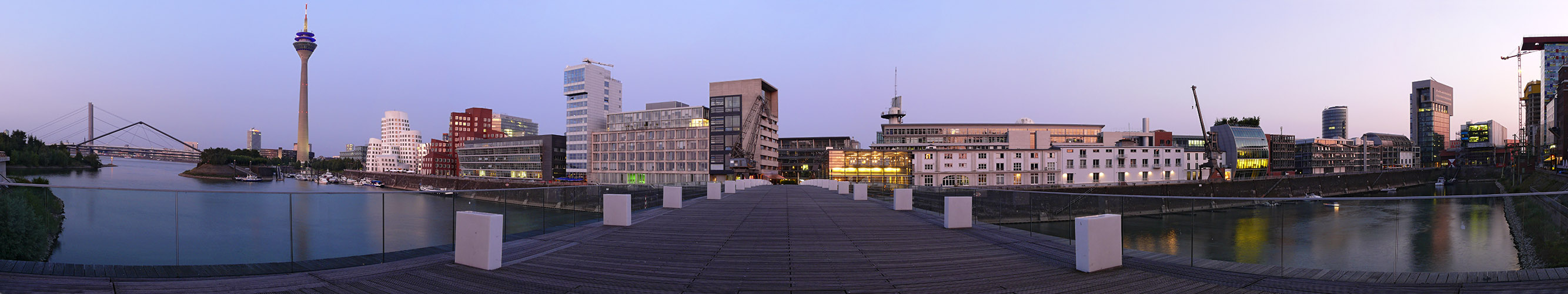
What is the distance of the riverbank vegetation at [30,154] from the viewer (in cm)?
5925

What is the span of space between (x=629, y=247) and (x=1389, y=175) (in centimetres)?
14537

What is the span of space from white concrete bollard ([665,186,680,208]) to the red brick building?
411 feet

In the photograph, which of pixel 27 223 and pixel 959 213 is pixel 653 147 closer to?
pixel 959 213

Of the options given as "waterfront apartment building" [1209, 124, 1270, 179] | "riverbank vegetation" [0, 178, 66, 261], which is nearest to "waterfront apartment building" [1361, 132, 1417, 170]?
"waterfront apartment building" [1209, 124, 1270, 179]

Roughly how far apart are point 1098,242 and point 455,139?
198 m

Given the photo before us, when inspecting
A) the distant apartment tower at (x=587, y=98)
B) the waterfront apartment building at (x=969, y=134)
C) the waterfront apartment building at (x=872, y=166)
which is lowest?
the waterfront apartment building at (x=872, y=166)

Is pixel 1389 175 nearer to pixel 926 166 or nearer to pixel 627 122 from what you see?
pixel 926 166

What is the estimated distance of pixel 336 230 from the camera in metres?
8.13

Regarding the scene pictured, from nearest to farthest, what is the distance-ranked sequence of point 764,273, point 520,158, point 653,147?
point 764,273, point 653,147, point 520,158

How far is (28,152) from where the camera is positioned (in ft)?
210

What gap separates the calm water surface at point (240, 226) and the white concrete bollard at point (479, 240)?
78cm

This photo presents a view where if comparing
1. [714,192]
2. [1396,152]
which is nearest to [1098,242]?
[714,192]

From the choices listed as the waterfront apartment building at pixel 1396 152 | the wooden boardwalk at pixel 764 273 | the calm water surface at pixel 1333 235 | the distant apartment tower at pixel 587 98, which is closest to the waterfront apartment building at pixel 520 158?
the distant apartment tower at pixel 587 98

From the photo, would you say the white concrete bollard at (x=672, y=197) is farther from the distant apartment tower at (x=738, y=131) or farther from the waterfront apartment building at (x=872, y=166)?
the distant apartment tower at (x=738, y=131)
